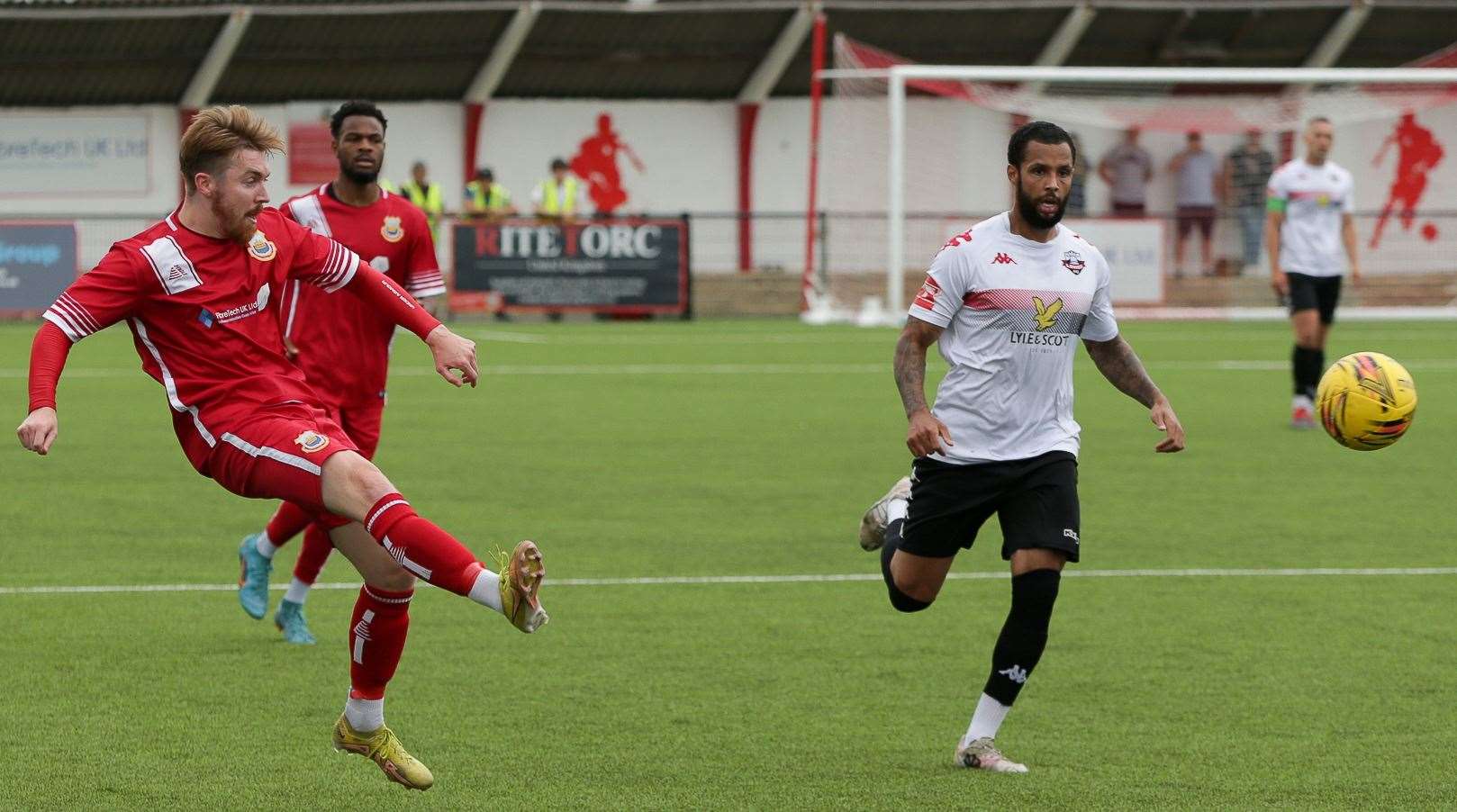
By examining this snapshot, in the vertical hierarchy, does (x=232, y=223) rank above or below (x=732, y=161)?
below

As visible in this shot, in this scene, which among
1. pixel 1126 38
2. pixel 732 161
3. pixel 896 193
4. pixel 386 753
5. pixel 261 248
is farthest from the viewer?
pixel 732 161

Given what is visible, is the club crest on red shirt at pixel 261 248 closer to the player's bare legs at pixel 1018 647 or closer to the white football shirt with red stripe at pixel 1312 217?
the player's bare legs at pixel 1018 647

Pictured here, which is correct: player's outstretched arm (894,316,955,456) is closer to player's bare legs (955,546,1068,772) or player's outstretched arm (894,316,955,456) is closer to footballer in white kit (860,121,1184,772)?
footballer in white kit (860,121,1184,772)

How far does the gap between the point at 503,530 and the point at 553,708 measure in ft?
12.8

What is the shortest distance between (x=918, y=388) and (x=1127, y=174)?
91.6ft

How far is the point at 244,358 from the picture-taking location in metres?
5.90

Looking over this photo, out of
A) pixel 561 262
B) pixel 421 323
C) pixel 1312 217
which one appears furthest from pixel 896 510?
pixel 561 262

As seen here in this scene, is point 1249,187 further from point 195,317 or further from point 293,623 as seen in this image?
point 195,317

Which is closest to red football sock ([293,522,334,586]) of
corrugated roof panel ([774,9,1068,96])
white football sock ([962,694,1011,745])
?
white football sock ([962,694,1011,745])

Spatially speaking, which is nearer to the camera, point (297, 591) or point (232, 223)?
point (232, 223)

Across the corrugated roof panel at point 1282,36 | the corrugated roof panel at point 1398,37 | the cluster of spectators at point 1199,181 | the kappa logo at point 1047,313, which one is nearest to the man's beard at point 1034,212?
the kappa logo at point 1047,313

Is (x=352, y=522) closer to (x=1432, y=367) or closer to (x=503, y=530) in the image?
(x=503, y=530)

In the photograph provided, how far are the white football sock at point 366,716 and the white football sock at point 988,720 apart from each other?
1.71 meters

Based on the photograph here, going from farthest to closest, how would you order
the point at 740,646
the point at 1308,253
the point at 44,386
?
the point at 1308,253 < the point at 740,646 < the point at 44,386
